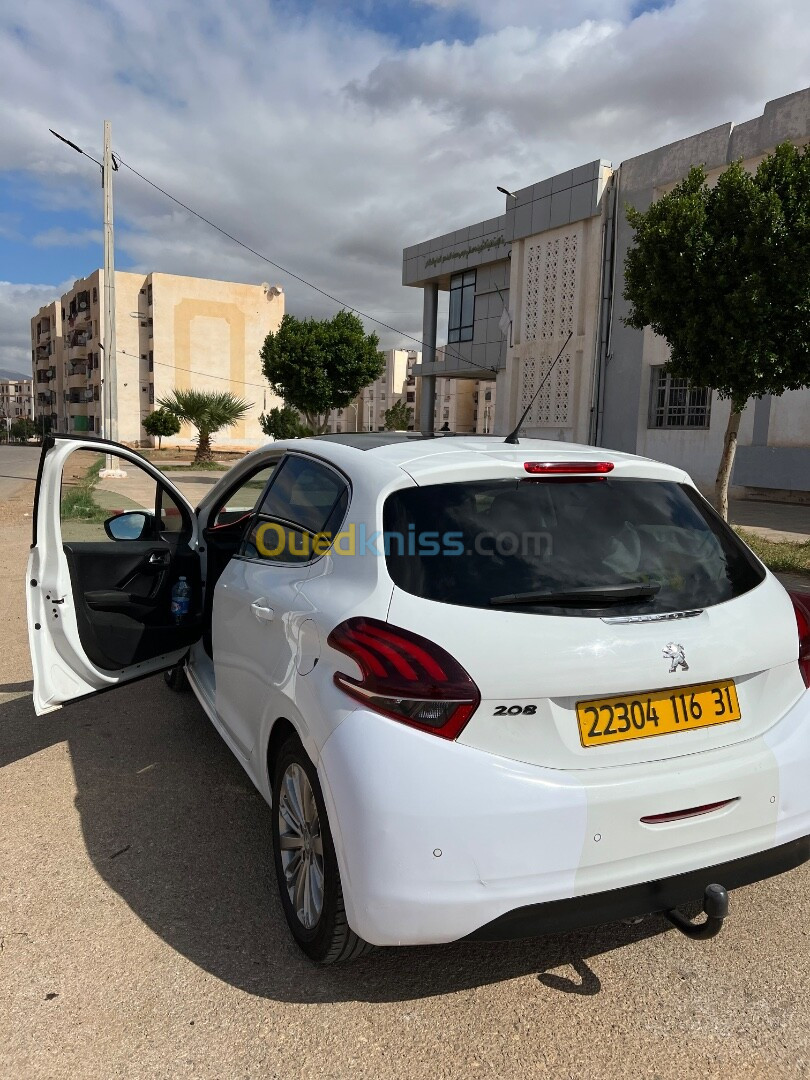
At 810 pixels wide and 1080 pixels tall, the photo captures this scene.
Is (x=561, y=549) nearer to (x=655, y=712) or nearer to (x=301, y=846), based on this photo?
(x=655, y=712)

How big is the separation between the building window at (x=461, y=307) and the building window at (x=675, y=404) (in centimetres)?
1106

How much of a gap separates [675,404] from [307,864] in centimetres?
2272

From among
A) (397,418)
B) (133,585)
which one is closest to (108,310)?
(133,585)

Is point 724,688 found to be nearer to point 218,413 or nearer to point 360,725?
point 360,725

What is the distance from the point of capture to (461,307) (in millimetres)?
33312

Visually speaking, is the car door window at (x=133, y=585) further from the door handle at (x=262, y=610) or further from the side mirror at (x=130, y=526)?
the door handle at (x=262, y=610)

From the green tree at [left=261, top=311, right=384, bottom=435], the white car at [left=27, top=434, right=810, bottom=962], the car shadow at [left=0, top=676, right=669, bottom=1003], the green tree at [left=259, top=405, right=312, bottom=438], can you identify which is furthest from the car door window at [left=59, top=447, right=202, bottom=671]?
the green tree at [left=259, top=405, right=312, bottom=438]

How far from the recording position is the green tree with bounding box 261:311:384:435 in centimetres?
3158

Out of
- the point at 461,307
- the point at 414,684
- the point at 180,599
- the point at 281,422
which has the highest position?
the point at 461,307

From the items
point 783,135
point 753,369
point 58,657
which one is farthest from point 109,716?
point 783,135

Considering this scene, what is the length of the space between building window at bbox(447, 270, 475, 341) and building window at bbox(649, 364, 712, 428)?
1106 centimetres

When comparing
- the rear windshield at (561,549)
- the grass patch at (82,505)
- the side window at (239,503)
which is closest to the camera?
the rear windshield at (561,549)

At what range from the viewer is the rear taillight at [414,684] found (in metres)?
2.00

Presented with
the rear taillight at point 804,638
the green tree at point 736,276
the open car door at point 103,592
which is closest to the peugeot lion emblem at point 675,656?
the rear taillight at point 804,638
